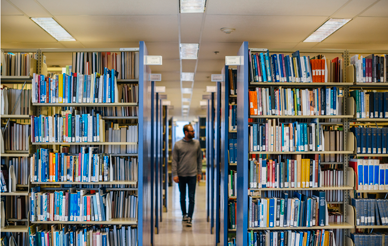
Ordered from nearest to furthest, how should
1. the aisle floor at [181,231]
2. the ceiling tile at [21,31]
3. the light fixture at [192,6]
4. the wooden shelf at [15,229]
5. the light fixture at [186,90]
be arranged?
1. the wooden shelf at [15,229]
2. the light fixture at [192,6]
3. the ceiling tile at [21,31]
4. the aisle floor at [181,231]
5. the light fixture at [186,90]

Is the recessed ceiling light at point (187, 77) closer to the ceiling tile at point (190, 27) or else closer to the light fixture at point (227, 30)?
the ceiling tile at point (190, 27)

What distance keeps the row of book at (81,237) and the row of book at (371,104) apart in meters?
2.80

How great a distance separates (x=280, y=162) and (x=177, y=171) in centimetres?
252

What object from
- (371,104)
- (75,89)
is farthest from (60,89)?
(371,104)

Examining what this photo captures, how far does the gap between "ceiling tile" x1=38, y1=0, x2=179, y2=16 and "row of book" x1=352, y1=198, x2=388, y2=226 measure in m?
2.97

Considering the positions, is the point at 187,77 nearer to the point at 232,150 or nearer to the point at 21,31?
the point at 21,31

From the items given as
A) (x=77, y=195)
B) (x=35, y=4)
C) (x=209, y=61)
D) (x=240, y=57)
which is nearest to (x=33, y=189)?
(x=77, y=195)

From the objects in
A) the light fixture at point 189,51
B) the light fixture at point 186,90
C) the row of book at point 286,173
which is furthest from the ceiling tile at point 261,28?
the light fixture at point 186,90

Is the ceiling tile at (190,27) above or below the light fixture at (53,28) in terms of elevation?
below

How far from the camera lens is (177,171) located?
5527 mm

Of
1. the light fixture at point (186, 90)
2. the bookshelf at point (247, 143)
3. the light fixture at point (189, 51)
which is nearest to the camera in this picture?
the bookshelf at point (247, 143)

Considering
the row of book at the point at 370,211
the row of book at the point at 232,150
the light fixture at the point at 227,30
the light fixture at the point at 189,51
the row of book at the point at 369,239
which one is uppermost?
the light fixture at the point at 189,51

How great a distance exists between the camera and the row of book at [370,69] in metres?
3.50

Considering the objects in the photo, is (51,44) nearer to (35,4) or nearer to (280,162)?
(35,4)
